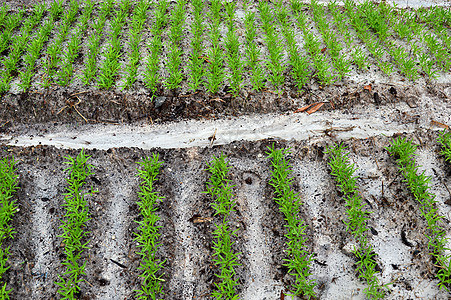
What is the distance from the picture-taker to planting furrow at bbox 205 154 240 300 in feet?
10.0

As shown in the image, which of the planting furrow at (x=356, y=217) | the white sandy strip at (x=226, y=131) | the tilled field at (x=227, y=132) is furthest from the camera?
the white sandy strip at (x=226, y=131)

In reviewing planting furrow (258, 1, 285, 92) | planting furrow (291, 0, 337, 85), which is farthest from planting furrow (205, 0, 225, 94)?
planting furrow (291, 0, 337, 85)

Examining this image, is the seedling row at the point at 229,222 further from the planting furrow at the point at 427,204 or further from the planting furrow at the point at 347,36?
the planting furrow at the point at 347,36

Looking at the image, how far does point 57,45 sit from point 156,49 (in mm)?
1584

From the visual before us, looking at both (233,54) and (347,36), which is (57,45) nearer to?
(233,54)

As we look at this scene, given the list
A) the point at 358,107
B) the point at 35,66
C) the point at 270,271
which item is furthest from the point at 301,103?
the point at 35,66

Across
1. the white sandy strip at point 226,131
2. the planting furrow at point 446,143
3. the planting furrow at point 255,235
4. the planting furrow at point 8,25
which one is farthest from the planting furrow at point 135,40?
the planting furrow at point 446,143

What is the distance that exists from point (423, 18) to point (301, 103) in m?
3.02

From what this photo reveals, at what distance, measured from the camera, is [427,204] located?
3.42m

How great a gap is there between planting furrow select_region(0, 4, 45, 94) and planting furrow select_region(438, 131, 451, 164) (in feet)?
19.4

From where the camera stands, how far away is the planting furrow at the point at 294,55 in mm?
4543

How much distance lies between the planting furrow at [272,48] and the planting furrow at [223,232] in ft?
5.09

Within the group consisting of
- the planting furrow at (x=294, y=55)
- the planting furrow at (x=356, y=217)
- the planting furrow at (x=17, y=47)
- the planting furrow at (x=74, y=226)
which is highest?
the planting furrow at (x=294, y=55)

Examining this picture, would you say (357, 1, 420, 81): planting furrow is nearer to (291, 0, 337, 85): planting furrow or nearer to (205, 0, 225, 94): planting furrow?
(291, 0, 337, 85): planting furrow
